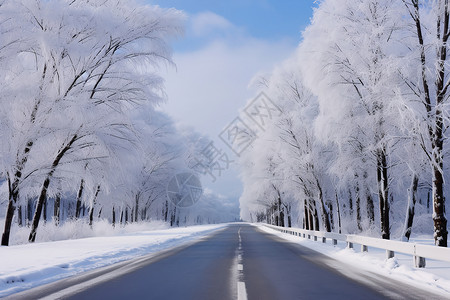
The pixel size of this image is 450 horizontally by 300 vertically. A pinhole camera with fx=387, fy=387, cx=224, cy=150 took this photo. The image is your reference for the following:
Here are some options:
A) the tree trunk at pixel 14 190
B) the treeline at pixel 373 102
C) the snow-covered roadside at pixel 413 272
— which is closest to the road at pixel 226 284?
the snow-covered roadside at pixel 413 272

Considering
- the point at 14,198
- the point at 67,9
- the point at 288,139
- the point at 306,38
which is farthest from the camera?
the point at 288,139

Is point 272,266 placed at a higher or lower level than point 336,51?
lower

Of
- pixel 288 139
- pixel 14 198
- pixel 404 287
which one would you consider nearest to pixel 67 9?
pixel 14 198

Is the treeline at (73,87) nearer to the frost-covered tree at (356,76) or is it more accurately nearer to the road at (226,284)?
the frost-covered tree at (356,76)

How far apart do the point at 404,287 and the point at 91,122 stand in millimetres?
12888

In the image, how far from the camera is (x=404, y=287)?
7.43 metres

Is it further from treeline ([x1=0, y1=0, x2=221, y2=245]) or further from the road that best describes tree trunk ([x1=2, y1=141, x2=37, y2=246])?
the road

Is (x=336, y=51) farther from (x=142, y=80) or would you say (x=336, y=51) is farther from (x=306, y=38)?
(x=142, y=80)

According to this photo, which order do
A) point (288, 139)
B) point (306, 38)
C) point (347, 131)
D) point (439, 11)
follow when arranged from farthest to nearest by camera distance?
1. point (288, 139)
2. point (306, 38)
3. point (347, 131)
4. point (439, 11)

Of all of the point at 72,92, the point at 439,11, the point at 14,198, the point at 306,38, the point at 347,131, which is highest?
the point at 306,38

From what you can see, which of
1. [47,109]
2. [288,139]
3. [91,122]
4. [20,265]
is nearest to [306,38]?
[288,139]

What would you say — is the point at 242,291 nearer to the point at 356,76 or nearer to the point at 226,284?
the point at 226,284

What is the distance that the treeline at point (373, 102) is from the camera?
12234 millimetres

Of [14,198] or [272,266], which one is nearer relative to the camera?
[272,266]
